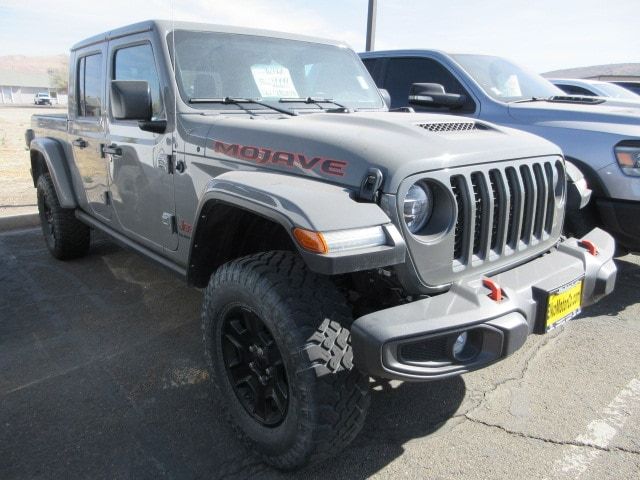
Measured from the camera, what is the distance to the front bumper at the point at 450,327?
1.74 meters

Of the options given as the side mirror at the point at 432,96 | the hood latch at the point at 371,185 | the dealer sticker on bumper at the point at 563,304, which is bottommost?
the dealer sticker on bumper at the point at 563,304

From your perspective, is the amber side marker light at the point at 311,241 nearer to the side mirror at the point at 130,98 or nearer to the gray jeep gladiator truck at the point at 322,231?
the gray jeep gladiator truck at the point at 322,231

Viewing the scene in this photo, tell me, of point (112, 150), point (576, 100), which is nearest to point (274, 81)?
point (112, 150)

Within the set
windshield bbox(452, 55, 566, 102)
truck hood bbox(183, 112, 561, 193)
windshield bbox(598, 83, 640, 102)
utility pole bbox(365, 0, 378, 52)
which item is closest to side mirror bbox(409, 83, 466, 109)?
windshield bbox(452, 55, 566, 102)

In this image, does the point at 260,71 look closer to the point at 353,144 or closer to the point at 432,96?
the point at 353,144

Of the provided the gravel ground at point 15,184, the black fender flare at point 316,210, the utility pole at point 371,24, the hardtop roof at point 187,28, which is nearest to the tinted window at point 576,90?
the utility pole at point 371,24

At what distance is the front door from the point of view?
3041mm

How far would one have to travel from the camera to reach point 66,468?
2230mm

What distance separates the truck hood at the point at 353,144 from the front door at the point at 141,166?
362 millimetres

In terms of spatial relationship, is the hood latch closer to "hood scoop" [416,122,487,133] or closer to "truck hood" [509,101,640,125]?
"hood scoop" [416,122,487,133]

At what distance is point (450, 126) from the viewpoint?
253 centimetres

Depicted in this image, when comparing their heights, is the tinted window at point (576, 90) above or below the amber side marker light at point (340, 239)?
above

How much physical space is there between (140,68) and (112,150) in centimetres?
64

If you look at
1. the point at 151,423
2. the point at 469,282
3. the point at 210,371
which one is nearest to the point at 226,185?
the point at 210,371
